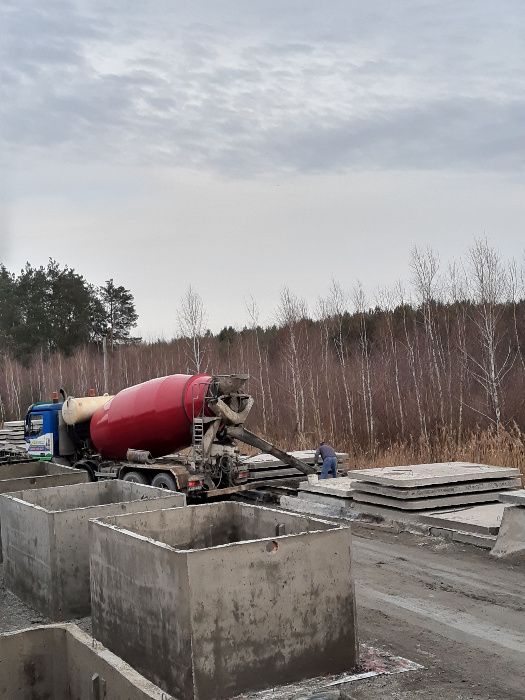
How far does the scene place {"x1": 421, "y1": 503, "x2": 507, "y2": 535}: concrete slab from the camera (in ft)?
37.7

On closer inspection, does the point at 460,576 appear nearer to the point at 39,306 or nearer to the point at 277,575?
the point at 277,575

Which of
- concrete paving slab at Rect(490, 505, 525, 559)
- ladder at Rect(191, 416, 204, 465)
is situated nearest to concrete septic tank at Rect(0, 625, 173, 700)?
concrete paving slab at Rect(490, 505, 525, 559)

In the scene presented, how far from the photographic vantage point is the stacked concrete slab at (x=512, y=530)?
10.7 m

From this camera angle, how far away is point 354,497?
45.6 ft

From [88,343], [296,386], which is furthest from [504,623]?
[88,343]

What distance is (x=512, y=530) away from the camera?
10.8 meters

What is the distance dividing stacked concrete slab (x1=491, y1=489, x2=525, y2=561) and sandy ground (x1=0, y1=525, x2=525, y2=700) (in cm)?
25

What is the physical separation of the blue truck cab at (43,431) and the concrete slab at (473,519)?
9.21 meters

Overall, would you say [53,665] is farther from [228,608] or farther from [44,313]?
[44,313]

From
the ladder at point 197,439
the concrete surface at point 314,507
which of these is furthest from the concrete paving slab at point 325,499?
the ladder at point 197,439

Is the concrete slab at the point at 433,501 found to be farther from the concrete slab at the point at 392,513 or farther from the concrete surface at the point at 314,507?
the concrete surface at the point at 314,507

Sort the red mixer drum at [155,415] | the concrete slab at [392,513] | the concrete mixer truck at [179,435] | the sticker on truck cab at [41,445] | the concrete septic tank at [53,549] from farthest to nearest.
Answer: the sticker on truck cab at [41,445]
the red mixer drum at [155,415]
the concrete mixer truck at [179,435]
the concrete slab at [392,513]
the concrete septic tank at [53,549]

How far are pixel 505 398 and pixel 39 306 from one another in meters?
45.5

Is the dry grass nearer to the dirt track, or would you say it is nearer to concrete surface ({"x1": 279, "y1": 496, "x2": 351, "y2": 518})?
concrete surface ({"x1": 279, "y1": 496, "x2": 351, "y2": 518})
